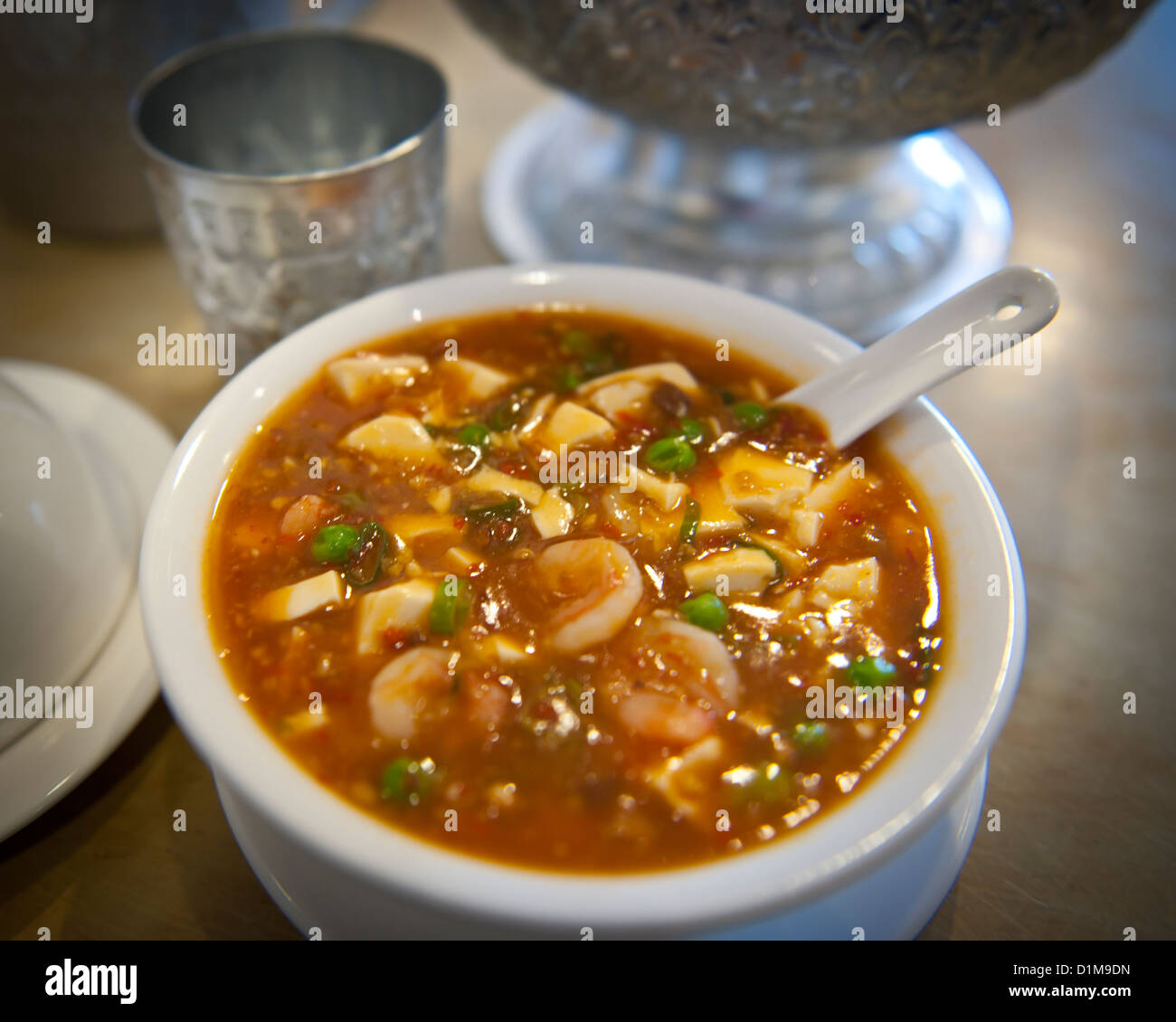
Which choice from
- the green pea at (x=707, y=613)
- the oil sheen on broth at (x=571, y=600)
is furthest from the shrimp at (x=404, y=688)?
the green pea at (x=707, y=613)

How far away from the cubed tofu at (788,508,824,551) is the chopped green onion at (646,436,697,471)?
204 mm

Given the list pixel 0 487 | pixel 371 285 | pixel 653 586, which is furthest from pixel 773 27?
pixel 0 487

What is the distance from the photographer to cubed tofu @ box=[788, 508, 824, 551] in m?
1.53

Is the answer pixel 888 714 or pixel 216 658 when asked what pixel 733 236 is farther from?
pixel 216 658

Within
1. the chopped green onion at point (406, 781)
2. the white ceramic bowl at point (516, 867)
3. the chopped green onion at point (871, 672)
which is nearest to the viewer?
the white ceramic bowl at point (516, 867)

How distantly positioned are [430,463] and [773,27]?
3.72 ft

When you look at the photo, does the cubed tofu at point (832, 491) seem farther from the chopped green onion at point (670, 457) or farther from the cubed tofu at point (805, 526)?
the chopped green onion at point (670, 457)

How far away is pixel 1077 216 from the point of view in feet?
9.93

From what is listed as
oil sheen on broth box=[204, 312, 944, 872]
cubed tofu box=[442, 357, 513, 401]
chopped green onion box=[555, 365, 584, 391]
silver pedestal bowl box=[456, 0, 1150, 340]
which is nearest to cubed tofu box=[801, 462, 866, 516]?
oil sheen on broth box=[204, 312, 944, 872]

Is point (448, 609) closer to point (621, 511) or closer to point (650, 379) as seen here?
point (621, 511)

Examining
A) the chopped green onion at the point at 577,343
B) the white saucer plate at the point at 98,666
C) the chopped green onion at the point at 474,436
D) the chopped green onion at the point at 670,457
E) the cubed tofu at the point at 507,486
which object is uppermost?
the chopped green onion at the point at 577,343

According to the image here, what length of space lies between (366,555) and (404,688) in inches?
10.8

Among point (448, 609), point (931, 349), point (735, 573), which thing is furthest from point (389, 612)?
point (931, 349)

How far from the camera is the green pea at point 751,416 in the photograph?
1709 mm
